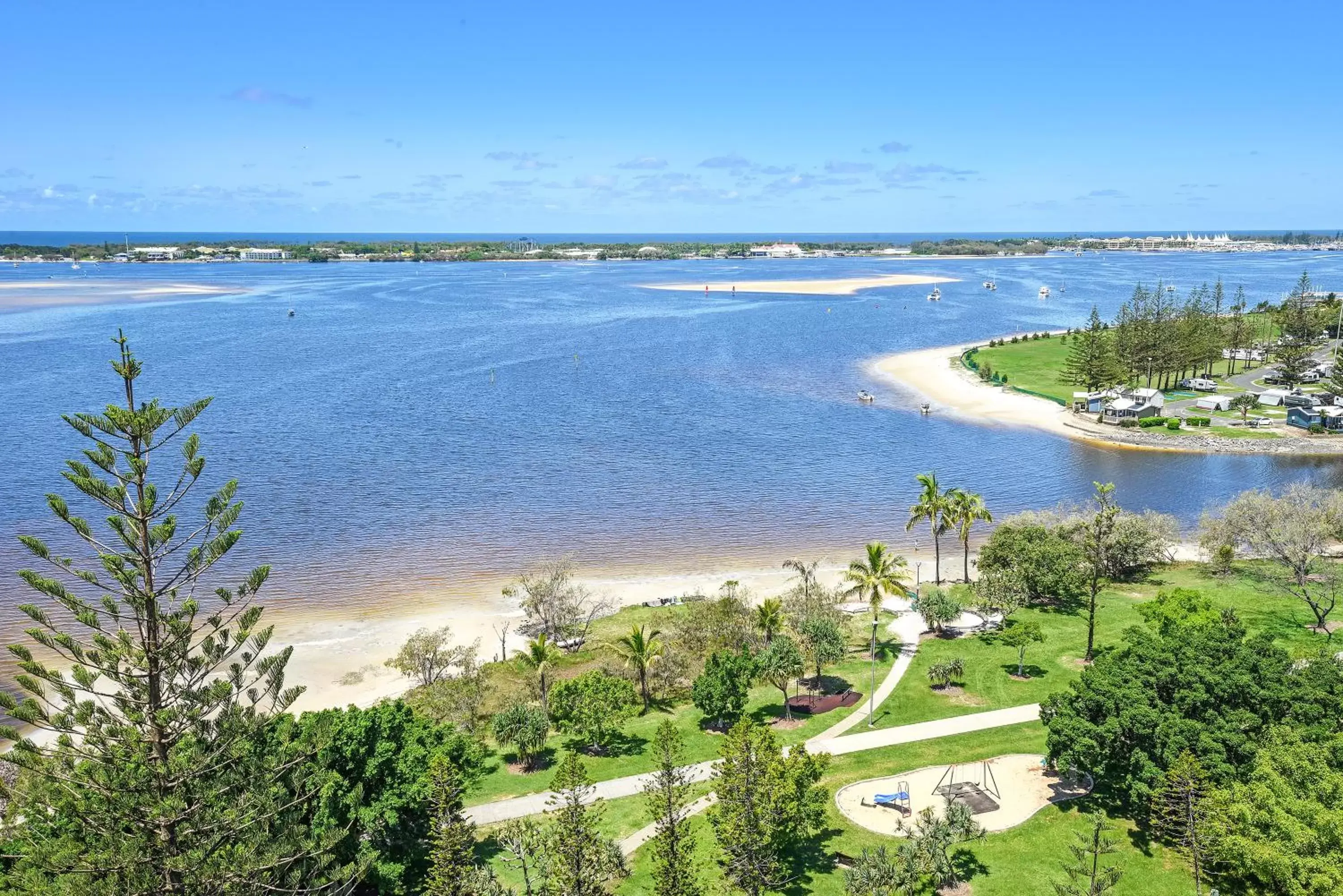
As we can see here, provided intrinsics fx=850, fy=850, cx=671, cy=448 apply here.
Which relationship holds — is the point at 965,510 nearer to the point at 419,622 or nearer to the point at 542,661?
the point at 542,661

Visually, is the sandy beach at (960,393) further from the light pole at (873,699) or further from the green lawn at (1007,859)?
the green lawn at (1007,859)

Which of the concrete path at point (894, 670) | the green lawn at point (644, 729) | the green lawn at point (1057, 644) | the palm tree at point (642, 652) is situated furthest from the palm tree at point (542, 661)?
the green lawn at point (1057, 644)

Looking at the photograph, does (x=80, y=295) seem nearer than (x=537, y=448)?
No

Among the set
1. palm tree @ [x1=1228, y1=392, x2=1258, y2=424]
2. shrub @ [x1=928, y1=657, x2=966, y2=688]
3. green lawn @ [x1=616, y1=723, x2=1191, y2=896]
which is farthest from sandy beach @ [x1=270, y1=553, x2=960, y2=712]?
palm tree @ [x1=1228, y1=392, x2=1258, y2=424]

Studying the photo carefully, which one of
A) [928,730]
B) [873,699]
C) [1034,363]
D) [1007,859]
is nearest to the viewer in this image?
[1007,859]

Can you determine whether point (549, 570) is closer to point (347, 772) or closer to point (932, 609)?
point (932, 609)

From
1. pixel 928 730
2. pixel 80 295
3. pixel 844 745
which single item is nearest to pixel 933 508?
pixel 928 730

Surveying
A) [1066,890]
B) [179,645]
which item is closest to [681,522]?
[1066,890]
